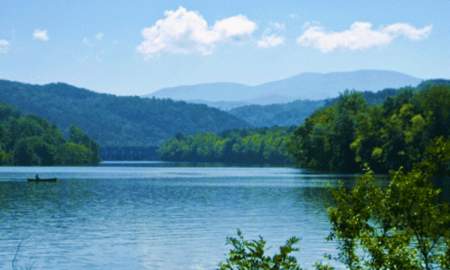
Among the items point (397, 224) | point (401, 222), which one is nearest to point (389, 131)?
point (397, 224)

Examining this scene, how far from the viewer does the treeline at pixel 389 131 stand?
157 m

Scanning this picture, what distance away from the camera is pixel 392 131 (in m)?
162

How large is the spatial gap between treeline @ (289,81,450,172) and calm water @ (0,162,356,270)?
154 feet

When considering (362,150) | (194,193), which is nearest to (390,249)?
(194,193)

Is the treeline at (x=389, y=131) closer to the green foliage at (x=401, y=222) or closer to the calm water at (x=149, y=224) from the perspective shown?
the calm water at (x=149, y=224)

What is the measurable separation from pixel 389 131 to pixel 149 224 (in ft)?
334

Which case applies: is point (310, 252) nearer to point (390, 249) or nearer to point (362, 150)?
point (390, 249)

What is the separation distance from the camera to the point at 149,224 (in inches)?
2721

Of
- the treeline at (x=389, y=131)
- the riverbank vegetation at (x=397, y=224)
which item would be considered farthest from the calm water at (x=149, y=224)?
the treeline at (x=389, y=131)

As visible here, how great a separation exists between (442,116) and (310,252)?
113 m

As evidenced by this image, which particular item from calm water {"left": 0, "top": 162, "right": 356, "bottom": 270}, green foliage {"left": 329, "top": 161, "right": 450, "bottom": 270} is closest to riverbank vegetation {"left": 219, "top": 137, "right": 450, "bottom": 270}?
green foliage {"left": 329, "top": 161, "right": 450, "bottom": 270}

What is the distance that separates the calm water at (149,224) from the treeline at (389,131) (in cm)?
4686

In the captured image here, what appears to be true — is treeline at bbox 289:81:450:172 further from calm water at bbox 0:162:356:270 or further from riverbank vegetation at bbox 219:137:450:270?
riverbank vegetation at bbox 219:137:450:270

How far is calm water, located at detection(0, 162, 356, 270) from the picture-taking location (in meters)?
48.8
